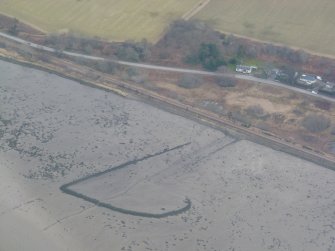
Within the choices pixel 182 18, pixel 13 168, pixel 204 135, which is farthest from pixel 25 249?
pixel 182 18

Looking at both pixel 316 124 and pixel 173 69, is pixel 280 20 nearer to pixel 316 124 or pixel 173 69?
pixel 173 69

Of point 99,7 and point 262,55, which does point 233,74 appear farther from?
point 99,7

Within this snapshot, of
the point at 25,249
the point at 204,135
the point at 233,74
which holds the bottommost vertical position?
the point at 25,249

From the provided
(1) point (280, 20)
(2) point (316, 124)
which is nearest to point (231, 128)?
(2) point (316, 124)

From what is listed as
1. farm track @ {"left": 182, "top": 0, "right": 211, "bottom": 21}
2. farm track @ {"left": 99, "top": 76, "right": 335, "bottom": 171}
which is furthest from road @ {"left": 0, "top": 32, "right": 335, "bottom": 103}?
farm track @ {"left": 182, "top": 0, "right": 211, "bottom": 21}

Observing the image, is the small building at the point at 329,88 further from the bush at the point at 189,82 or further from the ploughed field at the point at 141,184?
the bush at the point at 189,82

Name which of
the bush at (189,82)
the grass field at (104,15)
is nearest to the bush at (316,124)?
the bush at (189,82)

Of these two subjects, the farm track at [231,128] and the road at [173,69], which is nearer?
the farm track at [231,128]
